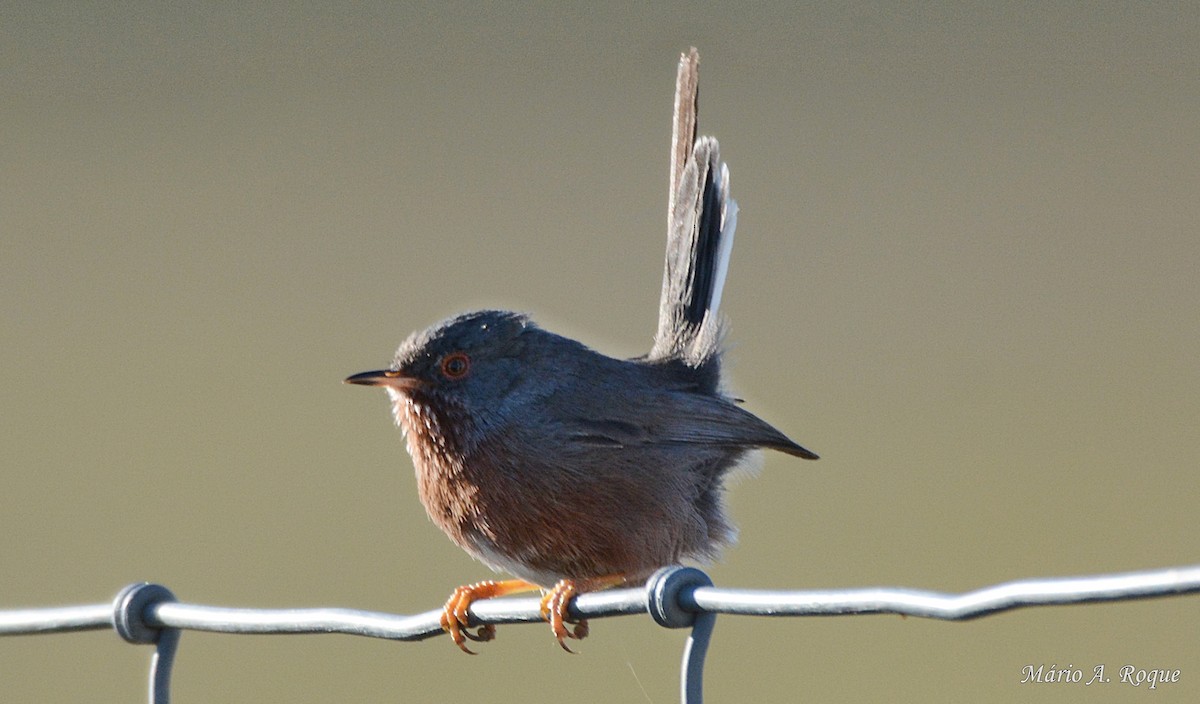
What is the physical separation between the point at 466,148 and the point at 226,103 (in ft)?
8.69

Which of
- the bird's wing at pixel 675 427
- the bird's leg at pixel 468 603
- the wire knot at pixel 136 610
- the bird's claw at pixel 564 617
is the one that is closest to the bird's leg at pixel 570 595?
the bird's claw at pixel 564 617

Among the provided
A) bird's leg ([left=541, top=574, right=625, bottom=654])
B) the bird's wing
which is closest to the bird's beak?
the bird's wing

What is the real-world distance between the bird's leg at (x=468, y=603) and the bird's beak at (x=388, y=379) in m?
0.55

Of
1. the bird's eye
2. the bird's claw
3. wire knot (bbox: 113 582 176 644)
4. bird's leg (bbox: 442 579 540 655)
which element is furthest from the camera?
the bird's eye

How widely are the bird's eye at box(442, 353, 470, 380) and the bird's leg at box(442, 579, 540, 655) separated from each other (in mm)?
558

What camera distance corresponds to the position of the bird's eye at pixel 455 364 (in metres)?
4.00

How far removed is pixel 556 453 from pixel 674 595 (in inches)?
55.4

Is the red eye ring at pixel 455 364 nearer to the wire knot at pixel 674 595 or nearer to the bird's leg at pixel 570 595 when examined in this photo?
the bird's leg at pixel 570 595

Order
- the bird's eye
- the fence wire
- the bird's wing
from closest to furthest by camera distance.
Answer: the fence wire
the bird's wing
the bird's eye

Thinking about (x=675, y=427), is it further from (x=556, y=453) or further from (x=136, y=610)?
(x=136, y=610)

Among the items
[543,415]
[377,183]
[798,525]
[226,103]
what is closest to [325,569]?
[798,525]

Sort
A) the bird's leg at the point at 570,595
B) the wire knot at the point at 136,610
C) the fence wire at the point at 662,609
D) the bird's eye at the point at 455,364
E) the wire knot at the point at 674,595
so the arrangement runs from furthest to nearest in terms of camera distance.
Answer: the bird's eye at the point at 455,364 → the bird's leg at the point at 570,595 → the wire knot at the point at 136,610 → the wire knot at the point at 674,595 → the fence wire at the point at 662,609

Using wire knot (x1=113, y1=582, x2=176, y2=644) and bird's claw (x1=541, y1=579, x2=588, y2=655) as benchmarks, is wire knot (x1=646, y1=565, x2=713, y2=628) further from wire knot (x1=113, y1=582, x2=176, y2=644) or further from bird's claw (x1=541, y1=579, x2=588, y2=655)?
wire knot (x1=113, y1=582, x2=176, y2=644)

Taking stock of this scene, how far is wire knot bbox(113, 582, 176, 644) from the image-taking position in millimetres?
3035
